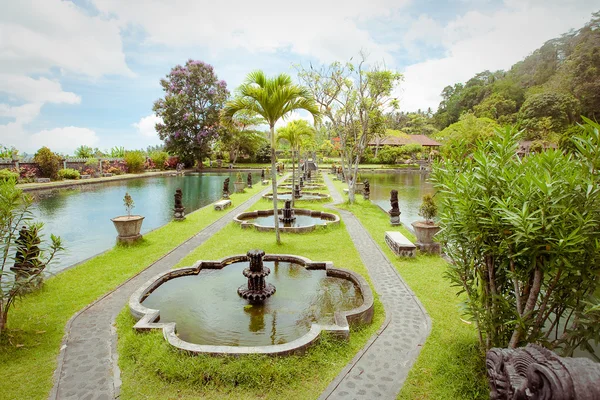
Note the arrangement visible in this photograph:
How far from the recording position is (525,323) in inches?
123

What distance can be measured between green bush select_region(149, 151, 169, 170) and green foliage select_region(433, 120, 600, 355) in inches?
1677

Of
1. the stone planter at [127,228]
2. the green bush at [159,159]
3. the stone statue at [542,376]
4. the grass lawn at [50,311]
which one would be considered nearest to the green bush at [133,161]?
the green bush at [159,159]

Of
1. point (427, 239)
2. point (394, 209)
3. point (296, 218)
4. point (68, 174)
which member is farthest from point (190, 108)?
point (427, 239)

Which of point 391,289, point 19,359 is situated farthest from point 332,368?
point 19,359

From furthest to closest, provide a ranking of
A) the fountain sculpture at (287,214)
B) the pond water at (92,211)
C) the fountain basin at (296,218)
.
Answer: the fountain sculpture at (287,214), the fountain basin at (296,218), the pond water at (92,211)

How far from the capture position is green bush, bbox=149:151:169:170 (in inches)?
1623

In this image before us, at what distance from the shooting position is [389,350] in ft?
14.4

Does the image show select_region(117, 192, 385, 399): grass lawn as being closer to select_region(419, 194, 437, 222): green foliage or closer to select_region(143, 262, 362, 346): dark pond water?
select_region(143, 262, 362, 346): dark pond water

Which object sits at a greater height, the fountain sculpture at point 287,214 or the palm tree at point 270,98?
the palm tree at point 270,98

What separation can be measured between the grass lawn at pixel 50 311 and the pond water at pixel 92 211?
0.66m

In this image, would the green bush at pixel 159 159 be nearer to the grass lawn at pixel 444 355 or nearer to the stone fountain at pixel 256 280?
the stone fountain at pixel 256 280

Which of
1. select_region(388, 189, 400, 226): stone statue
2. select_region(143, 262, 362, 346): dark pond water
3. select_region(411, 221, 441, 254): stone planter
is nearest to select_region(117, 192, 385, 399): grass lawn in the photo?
select_region(143, 262, 362, 346): dark pond water

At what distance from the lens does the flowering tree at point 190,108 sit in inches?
1548

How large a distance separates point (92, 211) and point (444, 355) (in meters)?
16.5
